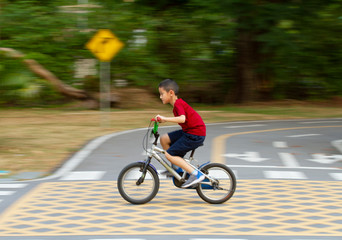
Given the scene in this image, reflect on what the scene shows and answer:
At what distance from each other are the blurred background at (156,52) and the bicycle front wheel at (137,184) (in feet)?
63.2

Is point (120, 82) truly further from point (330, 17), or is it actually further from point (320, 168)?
point (320, 168)

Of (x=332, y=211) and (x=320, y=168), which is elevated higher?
(x=332, y=211)

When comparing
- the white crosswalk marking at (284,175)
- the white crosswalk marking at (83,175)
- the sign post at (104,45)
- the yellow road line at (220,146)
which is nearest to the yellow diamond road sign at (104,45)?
the sign post at (104,45)

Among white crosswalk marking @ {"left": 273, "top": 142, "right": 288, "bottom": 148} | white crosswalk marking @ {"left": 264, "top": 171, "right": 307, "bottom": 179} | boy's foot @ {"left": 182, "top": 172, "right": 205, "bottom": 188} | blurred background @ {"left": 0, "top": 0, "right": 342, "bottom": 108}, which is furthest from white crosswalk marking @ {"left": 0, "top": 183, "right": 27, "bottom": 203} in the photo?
blurred background @ {"left": 0, "top": 0, "right": 342, "bottom": 108}

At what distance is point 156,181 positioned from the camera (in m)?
8.03

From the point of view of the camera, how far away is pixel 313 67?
29.2m

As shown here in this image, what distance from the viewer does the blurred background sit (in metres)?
28.0

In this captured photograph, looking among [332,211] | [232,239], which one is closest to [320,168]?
[332,211]

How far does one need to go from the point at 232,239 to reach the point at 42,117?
17.3 metres

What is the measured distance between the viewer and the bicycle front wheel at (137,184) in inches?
315

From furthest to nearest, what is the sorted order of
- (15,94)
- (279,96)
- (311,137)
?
(279,96) → (15,94) → (311,137)

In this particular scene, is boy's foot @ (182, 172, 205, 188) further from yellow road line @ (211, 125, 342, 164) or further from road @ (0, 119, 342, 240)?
yellow road line @ (211, 125, 342, 164)

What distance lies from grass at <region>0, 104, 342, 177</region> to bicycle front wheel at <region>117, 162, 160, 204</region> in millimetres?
3203

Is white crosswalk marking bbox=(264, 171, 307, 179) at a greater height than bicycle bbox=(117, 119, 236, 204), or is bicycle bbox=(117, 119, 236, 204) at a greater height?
bicycle bbox=(117, 119, 236, 204)
